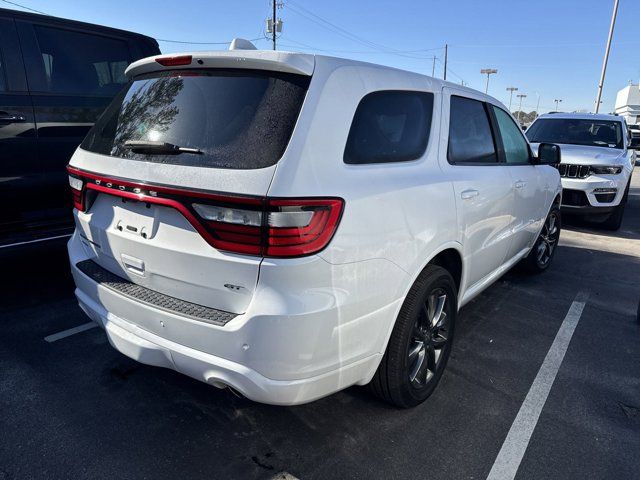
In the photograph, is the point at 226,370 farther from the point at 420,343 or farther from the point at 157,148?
the point at 420,343

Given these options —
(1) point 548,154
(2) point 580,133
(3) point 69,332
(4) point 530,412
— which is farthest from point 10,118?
(2) point 580,133

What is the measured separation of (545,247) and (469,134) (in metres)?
2.57

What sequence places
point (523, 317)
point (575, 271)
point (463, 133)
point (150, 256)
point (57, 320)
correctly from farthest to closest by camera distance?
point (575, 271), point (523, 317), point (57, 320), point (463, 133), point (150, 256)

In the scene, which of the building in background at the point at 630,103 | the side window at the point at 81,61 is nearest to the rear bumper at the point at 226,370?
the side window at the point at 81,61

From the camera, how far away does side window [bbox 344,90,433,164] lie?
2.14 metres

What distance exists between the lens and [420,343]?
267cm

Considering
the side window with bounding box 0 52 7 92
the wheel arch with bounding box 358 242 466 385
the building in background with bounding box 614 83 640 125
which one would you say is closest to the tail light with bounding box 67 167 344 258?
the wheel arch with bounding box 358 242 466 385

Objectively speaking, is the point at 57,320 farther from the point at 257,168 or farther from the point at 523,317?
the point at 523,317

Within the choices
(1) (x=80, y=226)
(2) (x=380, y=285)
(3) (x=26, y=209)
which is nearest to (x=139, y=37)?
(3) (x=26, y=209)

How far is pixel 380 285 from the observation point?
2.12 metres

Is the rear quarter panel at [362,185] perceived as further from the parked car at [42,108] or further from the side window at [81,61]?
the side window at [81,61]

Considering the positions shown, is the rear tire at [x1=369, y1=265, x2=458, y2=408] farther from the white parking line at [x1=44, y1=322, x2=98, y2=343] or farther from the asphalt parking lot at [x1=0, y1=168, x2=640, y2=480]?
the white parking line at [x1=44, y1=322, x2=98, y2=343]

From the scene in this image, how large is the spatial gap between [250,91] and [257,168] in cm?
40

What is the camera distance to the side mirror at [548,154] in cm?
434
